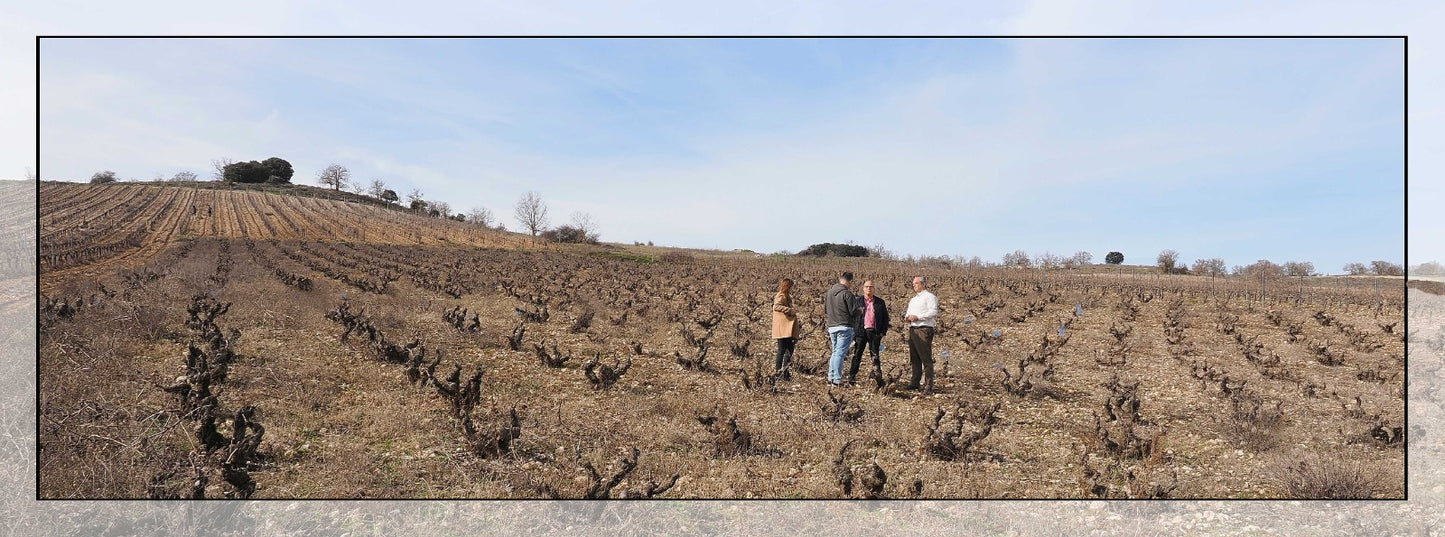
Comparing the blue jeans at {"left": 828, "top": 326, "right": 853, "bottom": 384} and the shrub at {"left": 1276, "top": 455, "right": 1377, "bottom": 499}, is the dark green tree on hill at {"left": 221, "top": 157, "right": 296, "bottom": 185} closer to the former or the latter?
the blue jeans at {"left": 828, "top": 326, "right": 853, "bottom": 384}

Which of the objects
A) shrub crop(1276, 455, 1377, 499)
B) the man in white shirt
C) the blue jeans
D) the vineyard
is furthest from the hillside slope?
shrub crop(1276, 455, 1377, 499)

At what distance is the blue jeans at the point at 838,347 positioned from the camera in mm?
9875

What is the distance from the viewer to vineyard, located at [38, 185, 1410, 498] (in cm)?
608

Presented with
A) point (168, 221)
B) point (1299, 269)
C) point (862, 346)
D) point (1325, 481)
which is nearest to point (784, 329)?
point (862, 346)

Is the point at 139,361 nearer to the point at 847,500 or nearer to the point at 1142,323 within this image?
the point at 847,500

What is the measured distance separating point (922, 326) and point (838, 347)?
1.29 metres

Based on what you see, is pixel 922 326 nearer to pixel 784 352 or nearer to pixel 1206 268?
pixel 784 352

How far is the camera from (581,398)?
367 inches

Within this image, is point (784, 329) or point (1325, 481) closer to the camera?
point (1325, 481)

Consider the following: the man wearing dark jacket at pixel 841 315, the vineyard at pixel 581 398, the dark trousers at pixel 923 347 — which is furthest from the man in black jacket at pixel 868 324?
the dark trousers at pixel 923 347

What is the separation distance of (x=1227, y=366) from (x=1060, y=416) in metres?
7.76

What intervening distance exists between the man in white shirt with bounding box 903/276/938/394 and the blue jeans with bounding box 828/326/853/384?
0.90 meters

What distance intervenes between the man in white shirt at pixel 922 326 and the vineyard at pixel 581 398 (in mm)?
368

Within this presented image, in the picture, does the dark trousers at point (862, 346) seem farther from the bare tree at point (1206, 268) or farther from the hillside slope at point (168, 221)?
the bare tree at point (1206, 268)
